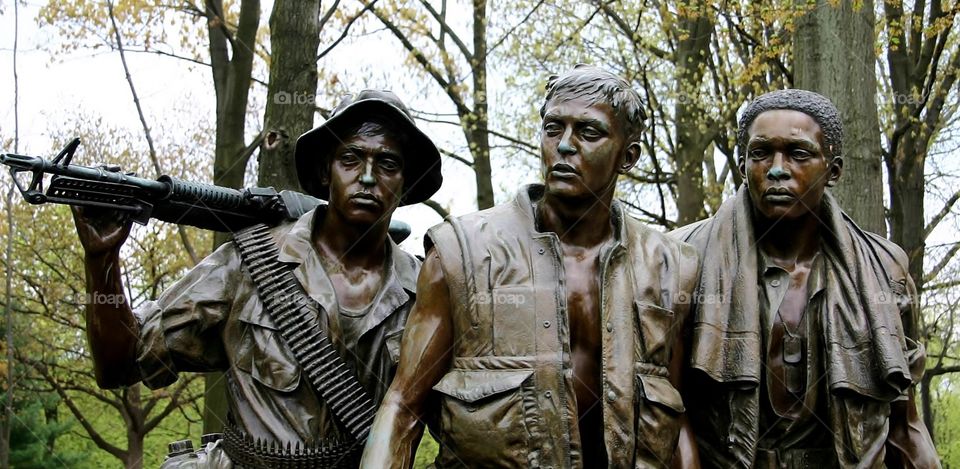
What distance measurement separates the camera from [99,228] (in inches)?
201

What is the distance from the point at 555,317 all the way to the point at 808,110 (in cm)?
163

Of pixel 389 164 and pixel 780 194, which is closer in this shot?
pixel 780 194

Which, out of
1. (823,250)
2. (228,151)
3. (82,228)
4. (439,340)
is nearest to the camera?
(439,340)

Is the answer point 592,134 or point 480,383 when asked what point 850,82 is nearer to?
point 592,134

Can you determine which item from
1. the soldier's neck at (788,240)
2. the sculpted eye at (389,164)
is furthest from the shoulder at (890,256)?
the sculpted eye at (389,164)

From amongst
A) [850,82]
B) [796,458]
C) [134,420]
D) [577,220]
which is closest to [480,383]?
[577,220]

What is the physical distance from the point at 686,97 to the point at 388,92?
12929mm

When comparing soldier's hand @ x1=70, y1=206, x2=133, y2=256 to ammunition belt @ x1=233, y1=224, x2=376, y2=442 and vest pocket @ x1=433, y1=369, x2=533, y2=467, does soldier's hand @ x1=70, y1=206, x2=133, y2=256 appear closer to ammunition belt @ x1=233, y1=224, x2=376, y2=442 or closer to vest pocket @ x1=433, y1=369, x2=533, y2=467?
ammunition belt @ x1=233, y1=224, x2=376, y2=442

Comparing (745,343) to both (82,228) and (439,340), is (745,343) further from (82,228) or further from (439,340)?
(82,228)

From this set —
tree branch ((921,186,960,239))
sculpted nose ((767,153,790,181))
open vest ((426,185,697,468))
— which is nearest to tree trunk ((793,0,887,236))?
sculpted nose ((767,153,790,181))

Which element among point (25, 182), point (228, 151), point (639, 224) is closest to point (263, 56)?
point (25, 182)

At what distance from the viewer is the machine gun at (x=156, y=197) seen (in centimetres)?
485

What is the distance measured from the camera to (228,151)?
12.5 m

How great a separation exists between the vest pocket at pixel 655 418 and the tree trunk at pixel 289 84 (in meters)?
5.02
